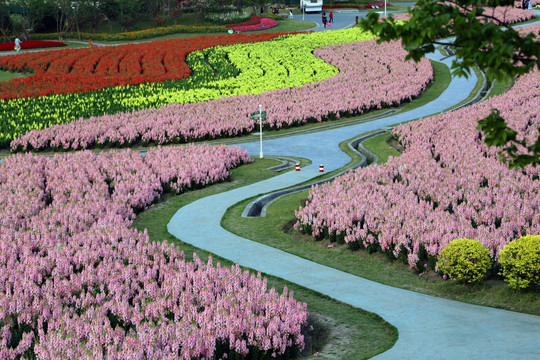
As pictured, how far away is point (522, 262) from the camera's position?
464 inches

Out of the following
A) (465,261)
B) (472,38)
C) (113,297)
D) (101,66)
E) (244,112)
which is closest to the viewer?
(472,38)

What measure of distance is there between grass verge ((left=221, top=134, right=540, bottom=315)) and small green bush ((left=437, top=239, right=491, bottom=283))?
0.25m

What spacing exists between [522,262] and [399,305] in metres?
2.20

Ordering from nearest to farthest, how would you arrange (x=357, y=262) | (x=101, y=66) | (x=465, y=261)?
(x=465, y=261), (x=357, y=262), (x=101, y=66)

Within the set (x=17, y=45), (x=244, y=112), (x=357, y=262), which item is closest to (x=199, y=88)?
(x=244, y=112)

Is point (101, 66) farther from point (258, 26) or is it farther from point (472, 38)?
point (472, 38)

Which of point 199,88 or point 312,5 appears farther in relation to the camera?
point 312,5

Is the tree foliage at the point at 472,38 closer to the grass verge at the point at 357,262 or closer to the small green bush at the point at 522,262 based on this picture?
the small green bush at the point at 522,262

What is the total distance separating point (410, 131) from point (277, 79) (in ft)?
58.4

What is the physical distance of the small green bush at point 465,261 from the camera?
40.4 ft

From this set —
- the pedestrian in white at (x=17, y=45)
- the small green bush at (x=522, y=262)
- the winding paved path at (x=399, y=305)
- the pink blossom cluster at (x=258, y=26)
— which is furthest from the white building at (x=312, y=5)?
the small green bush at (x=522, y=262)

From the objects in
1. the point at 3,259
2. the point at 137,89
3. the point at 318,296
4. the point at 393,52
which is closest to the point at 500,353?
the point at 318,296

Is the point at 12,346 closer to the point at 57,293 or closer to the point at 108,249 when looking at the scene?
the point at 57,293

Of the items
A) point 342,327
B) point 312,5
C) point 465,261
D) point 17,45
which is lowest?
point 342,327
